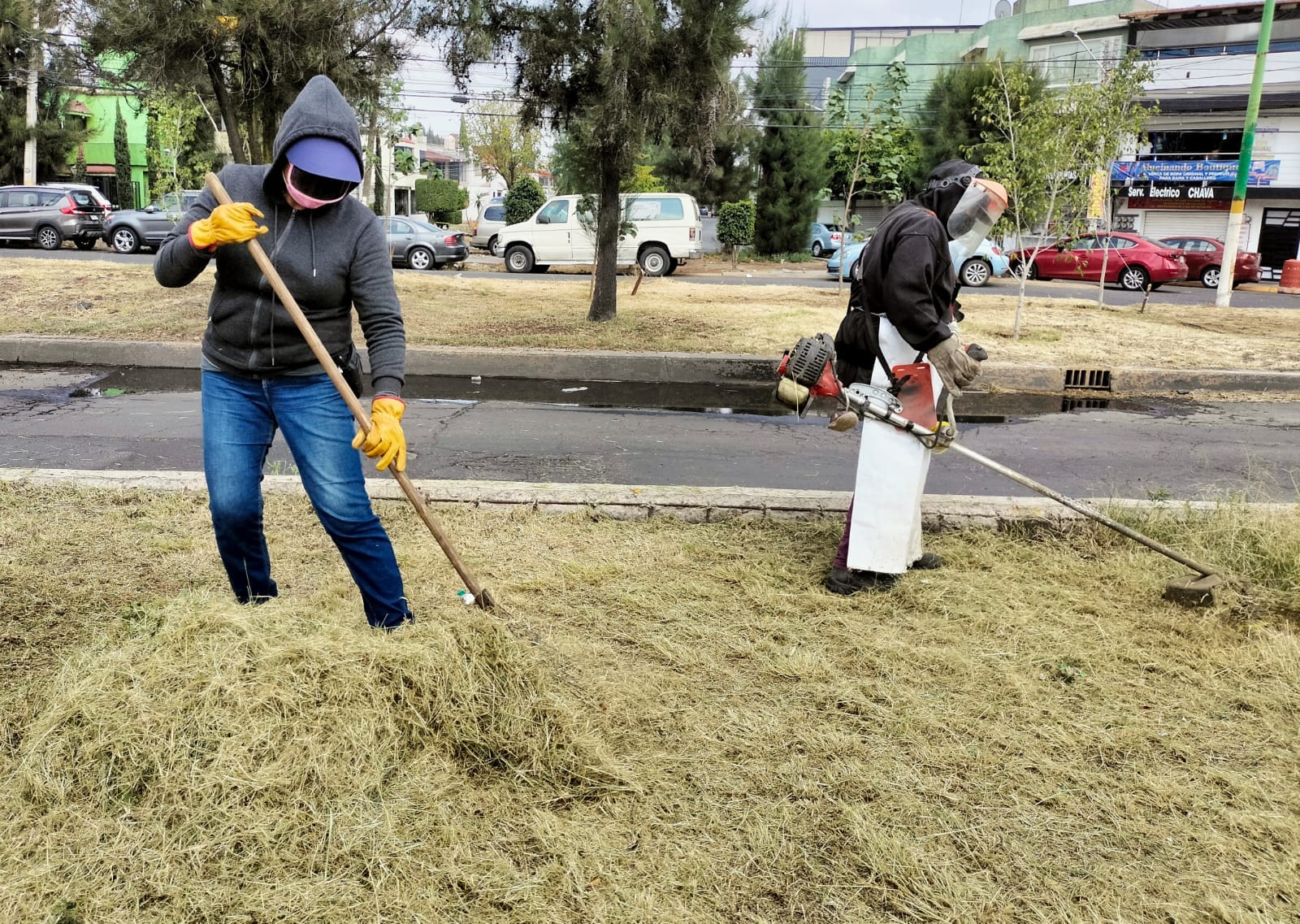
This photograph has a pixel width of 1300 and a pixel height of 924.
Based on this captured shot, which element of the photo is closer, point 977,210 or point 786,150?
point 977,210

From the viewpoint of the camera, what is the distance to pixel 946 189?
3965mm

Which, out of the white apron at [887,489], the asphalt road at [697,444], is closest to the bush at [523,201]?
the asphalt road at [697,444]

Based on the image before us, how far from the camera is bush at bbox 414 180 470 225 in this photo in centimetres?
4494

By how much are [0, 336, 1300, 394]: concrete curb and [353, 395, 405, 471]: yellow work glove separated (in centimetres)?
683

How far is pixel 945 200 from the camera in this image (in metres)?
3.97

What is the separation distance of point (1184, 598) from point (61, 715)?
3.76 m

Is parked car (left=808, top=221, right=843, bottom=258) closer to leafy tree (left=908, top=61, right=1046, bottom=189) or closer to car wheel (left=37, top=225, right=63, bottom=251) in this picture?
leafy tree (left=908, top=61, right=1046, bottom=189)

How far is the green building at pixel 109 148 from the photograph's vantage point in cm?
4075

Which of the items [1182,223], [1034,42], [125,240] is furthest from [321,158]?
[1034,42]

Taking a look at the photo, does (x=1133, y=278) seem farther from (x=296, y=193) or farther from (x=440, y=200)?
(x=440, y=200)

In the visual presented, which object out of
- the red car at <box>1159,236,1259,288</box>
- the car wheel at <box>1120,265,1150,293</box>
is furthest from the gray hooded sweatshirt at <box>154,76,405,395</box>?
the red car at <box>1159,236,1259,288</box>

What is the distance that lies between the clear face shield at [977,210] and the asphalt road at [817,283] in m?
15.3

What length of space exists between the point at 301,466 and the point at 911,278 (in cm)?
228

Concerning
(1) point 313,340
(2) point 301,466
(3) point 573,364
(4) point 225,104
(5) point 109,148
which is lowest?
(3) point 573,364
